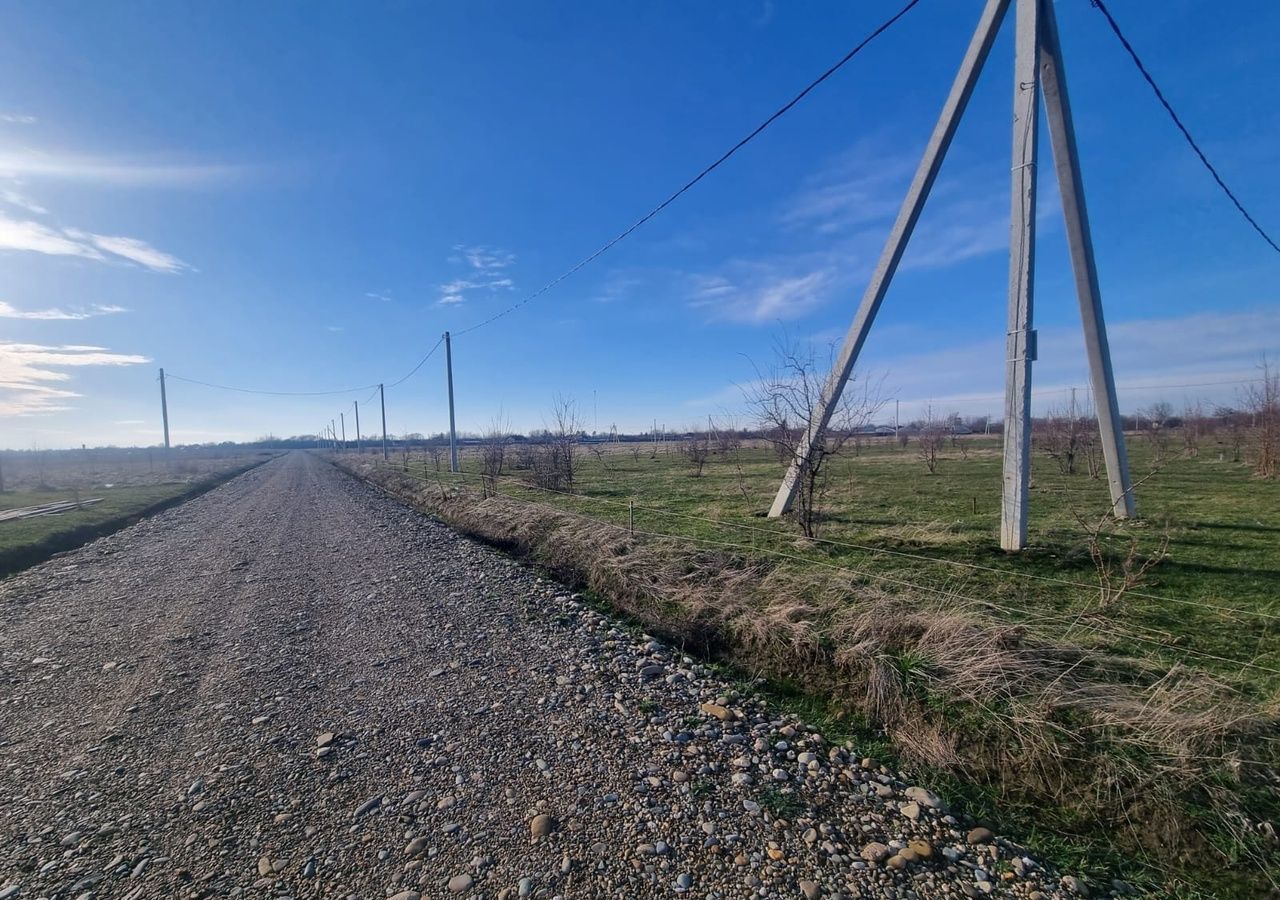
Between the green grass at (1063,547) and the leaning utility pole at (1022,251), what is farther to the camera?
the leaning utility pole at (1022,251)

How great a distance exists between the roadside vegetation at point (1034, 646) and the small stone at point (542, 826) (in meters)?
2.07

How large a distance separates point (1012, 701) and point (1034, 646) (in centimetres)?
93

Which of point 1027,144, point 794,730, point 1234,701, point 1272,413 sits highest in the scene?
point 1027,144

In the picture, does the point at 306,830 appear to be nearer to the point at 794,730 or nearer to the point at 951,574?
the point at 794,730

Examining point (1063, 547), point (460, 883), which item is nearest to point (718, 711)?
point (460, 883)

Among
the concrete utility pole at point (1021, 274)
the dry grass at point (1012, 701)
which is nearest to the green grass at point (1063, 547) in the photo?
the dry grass at point (1012, 701)

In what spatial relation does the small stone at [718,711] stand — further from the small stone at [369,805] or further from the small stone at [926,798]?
the small stone at [369,805]

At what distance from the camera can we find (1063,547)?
7.46 metres

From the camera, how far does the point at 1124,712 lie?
3.14 metres

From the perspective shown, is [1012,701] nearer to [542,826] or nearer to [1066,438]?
[542,826]

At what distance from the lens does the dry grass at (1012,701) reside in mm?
2693

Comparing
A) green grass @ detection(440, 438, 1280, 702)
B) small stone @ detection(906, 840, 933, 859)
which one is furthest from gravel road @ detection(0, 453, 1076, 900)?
green grass @ detection(440, 438, 1280, 702)

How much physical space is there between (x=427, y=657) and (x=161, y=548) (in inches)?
402

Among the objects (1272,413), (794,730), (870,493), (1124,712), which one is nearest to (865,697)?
(794,730)
